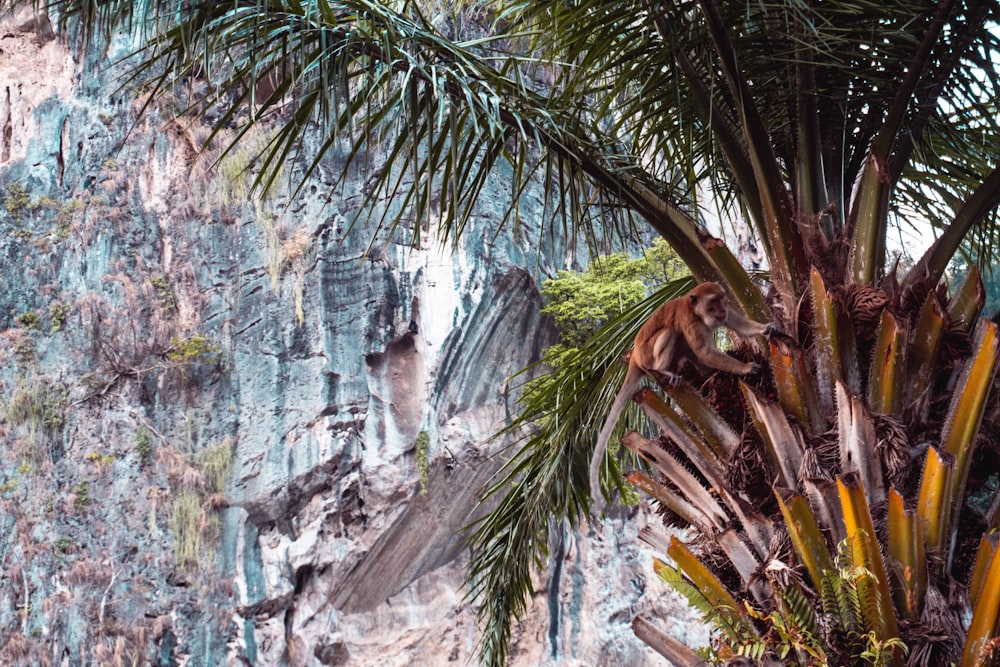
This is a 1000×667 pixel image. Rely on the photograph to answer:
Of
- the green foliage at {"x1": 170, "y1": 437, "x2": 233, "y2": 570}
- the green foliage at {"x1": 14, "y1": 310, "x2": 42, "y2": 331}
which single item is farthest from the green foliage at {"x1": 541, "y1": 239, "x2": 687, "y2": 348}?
the green foliage at {"x1": 14, "y1": 310, "x2": 42, "y2": 331}

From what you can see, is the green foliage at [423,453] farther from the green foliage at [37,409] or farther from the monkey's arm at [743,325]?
the monkey's arm at [743,325]

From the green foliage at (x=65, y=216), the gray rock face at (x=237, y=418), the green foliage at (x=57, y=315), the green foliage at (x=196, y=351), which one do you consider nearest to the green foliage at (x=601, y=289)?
the gray rock face at (x=237, y=418)

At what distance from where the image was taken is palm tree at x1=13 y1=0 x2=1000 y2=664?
2531 mm

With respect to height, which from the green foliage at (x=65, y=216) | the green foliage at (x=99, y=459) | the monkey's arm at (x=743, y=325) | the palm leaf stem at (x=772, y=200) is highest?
the green foliage at (x=65, y=216)

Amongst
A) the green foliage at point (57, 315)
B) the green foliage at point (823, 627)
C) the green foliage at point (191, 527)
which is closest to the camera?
the green foliage at point (823, 627)

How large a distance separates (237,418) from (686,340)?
8551 mm

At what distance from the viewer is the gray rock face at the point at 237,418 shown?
10133mm

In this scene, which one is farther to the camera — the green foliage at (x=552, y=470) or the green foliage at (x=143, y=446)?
the green foliage at (x=143, y=446)

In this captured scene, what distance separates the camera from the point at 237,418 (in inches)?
425

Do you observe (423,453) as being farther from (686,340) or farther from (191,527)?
(686,340)

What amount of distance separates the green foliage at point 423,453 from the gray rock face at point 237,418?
5cm

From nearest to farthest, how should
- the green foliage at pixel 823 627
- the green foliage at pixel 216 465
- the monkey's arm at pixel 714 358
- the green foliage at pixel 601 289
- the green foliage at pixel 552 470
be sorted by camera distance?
the green foliage at pixel 823 627, the monkey's arm at pixel 714 358, the green foliage at pixel 552 470, the green foliage at pixel 216 465, the green foliage at pixel 601 289

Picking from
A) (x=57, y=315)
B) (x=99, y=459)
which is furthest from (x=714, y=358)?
(x=57, y=315)

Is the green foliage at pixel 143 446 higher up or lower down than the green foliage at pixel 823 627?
higher up
